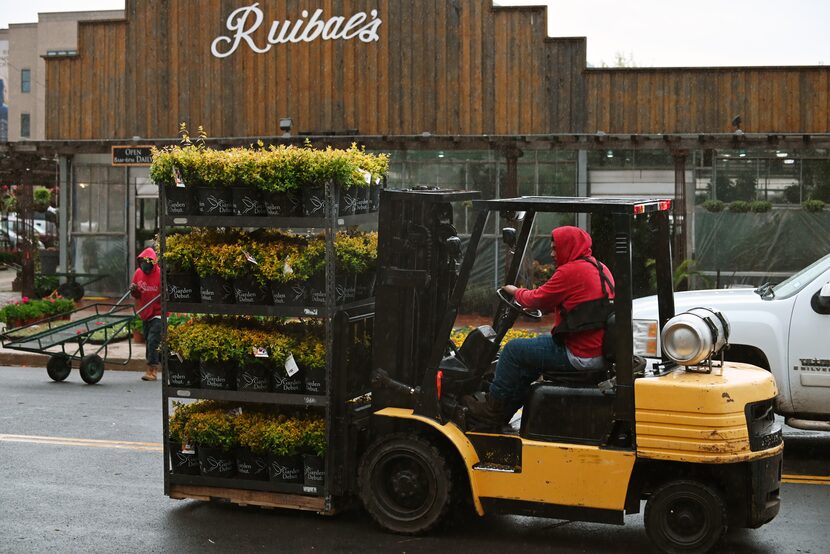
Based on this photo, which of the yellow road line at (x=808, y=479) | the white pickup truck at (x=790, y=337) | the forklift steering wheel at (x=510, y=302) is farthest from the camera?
the white pickup truck at (x=790, y=337)

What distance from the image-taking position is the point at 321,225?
8328 millimetres

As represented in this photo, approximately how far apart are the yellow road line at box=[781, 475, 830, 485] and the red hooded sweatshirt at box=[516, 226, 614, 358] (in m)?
3.21

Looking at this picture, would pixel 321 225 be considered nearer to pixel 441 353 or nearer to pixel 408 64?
pixel 441 353

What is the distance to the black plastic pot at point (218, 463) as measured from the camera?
874 centimetres

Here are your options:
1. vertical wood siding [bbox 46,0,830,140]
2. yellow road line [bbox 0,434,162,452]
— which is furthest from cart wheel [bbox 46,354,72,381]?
vertical wood siding [bbox 46,0,830,140]

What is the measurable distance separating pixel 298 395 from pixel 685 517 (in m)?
2.89

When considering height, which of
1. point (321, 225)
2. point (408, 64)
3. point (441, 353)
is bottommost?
point (441, 353)

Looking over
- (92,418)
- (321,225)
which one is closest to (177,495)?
(321,225)

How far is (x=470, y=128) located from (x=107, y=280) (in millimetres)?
9902

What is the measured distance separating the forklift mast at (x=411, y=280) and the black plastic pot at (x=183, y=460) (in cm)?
158

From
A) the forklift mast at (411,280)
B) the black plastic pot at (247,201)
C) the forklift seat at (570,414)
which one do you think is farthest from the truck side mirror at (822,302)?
the black plastic pot at (247,201)

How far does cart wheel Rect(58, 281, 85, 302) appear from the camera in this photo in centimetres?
2681

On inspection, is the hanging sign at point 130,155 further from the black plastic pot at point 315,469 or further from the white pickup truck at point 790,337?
the black plastic pot at point 315,469

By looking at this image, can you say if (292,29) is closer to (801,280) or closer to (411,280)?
(801,280)
